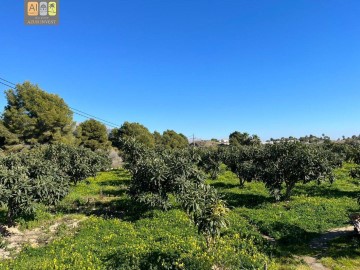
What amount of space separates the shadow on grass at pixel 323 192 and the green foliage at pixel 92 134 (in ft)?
161

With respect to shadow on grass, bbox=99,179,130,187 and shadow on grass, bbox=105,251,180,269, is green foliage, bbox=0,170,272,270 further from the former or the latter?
shadow on grass, bbox=99,179,130,187

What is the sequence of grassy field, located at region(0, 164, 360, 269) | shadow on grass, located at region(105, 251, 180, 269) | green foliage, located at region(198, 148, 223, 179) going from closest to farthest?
shadow on grass, located at region(105, 251, 180, 269) < grassy field, located at region(0, 164, 360, 269) < green foliage, located at region(198, 148, 223, 179)

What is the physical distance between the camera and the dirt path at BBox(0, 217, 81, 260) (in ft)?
53.0

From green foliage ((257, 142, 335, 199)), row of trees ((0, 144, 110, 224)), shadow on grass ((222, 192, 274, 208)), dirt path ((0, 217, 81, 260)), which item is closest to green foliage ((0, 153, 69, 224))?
row of trees ((0, 144, 110, 224))

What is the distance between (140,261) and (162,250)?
143 cm

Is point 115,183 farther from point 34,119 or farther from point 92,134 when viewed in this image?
point 92,134

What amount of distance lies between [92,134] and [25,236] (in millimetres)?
51537

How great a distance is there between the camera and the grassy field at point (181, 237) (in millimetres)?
13336

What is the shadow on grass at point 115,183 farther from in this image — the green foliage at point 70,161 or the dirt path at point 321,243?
the dirt path at point 321,243

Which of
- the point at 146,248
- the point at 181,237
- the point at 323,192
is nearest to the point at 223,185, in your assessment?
the point at 323,192

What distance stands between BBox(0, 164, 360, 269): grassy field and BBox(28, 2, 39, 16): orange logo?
16227mm

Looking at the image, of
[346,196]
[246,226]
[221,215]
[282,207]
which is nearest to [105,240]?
[221,215]

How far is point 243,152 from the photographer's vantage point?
37719mm

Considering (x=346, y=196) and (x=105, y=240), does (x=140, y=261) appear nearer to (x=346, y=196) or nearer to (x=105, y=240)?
(x=105, y=240)
